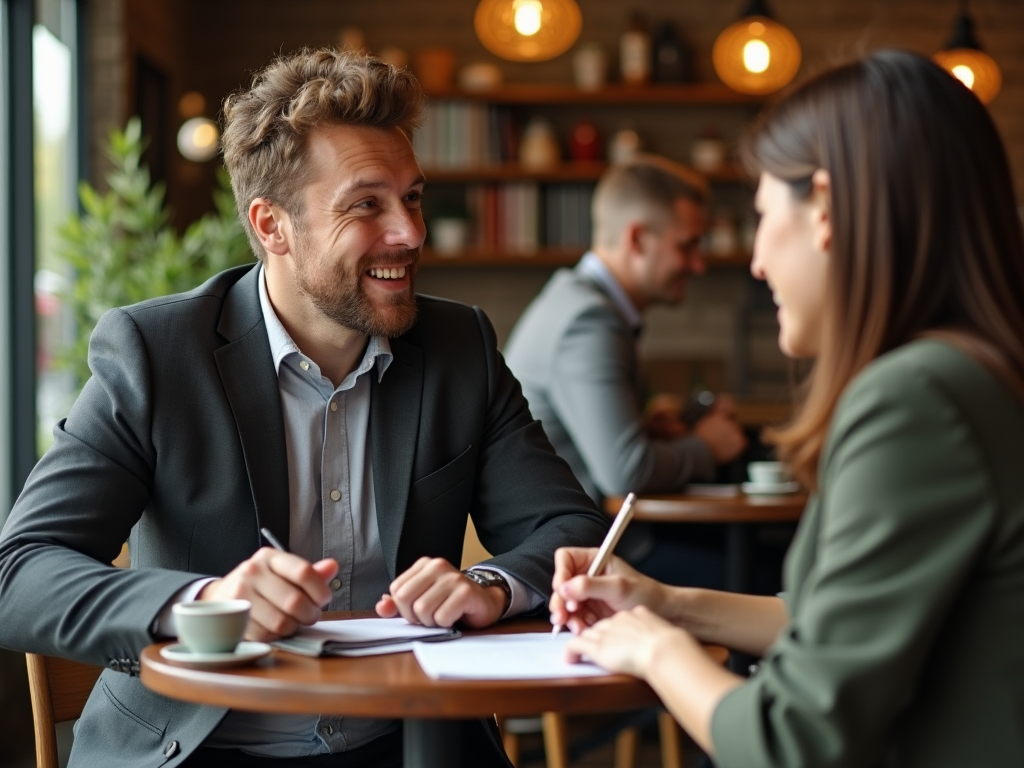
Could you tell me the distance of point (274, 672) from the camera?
→ 4.10 ft

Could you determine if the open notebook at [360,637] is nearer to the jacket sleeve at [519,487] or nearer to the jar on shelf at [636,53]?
the jacket sleeve at [519,487]

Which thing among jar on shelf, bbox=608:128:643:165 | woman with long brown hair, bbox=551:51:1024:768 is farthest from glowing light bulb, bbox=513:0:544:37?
woman with long brown hair, bbox=551:51:1024:768

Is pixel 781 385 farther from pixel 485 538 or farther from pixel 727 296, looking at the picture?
pixel 485 538

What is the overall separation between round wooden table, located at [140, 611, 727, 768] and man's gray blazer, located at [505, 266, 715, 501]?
87.5 inches

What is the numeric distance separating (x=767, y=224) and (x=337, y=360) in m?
0.92

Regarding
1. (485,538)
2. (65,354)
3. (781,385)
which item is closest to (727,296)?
(781,385)

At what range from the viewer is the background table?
3.21m

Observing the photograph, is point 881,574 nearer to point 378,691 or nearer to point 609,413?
point 378,691

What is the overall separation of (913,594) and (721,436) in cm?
275

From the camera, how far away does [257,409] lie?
1.81 meters

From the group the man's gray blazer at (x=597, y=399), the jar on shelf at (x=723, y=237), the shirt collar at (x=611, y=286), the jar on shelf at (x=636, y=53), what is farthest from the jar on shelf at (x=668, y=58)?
the man's gray blazer at (x=597, y=399)

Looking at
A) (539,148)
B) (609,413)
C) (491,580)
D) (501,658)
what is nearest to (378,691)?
(501,658)

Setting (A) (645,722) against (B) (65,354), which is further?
(B) (65,354)

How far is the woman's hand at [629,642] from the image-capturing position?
1.19m
